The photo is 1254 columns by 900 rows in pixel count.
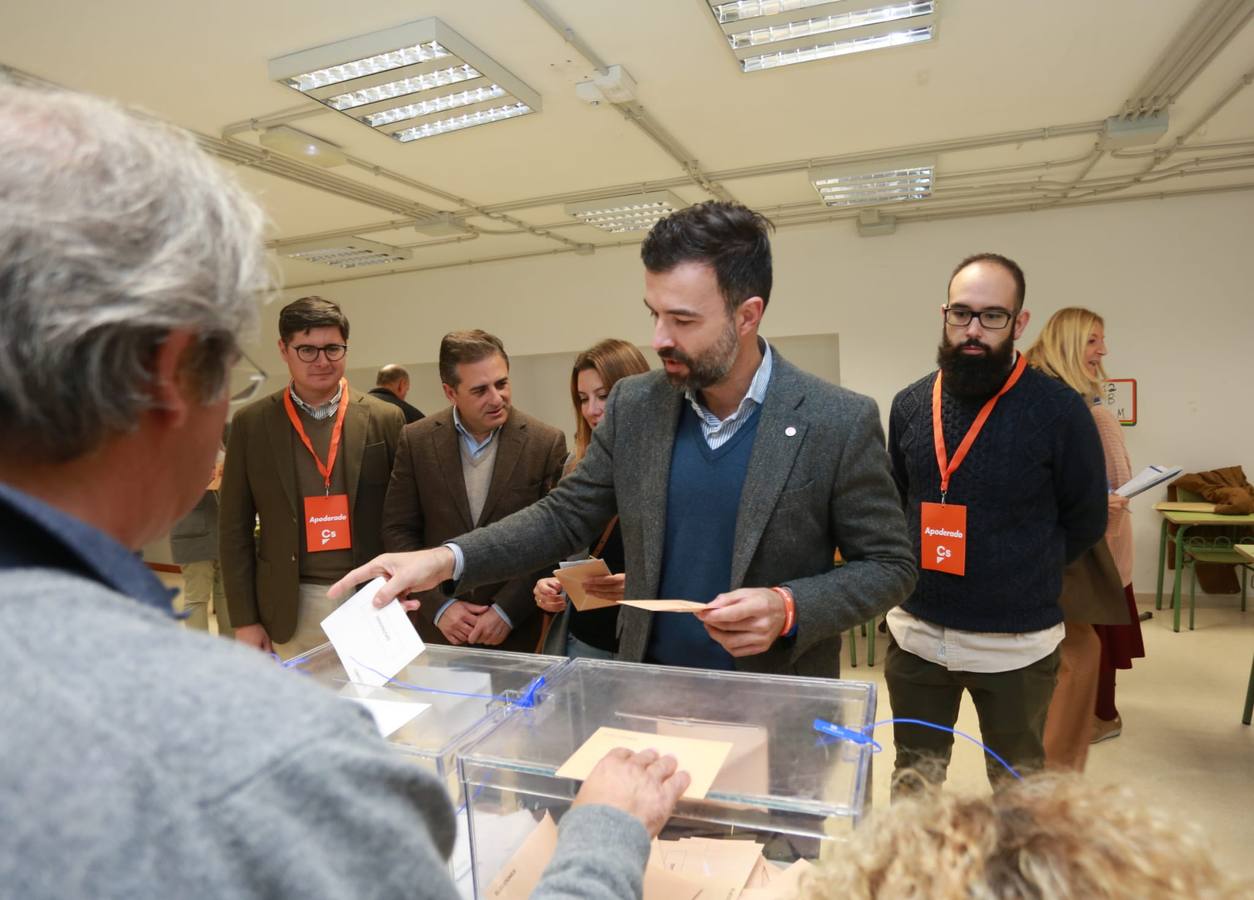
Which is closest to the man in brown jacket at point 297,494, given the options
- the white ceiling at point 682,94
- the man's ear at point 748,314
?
the white ceiling at point 682,94

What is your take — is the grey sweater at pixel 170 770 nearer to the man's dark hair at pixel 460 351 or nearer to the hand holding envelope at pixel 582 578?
the hand holding envelope at pixel 582 578

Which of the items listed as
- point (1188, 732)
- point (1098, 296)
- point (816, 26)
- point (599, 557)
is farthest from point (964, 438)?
point (1098, 296)

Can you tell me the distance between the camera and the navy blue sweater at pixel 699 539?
4.81ft

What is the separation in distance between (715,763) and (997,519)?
1.38 m

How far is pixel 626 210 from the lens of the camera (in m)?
5.24

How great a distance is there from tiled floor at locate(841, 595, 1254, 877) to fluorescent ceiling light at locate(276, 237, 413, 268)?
483 centimetres

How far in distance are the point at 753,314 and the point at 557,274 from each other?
569cm

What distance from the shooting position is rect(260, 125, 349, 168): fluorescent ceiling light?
3.45 m

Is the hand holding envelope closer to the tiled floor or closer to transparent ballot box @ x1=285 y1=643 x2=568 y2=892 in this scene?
transparent ballot box @ x1=285 y1=643 x2=568 y2=892

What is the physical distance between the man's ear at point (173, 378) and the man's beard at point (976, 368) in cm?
191

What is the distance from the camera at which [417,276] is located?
7516 mm

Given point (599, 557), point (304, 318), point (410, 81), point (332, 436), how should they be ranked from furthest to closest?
point (410, 81)
point (332, 436)
point (304, 318)
point (599, 557)

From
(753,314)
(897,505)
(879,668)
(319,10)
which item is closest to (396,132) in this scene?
(319,10)

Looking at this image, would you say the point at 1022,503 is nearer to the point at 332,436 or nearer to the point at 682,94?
the point at 332,436
